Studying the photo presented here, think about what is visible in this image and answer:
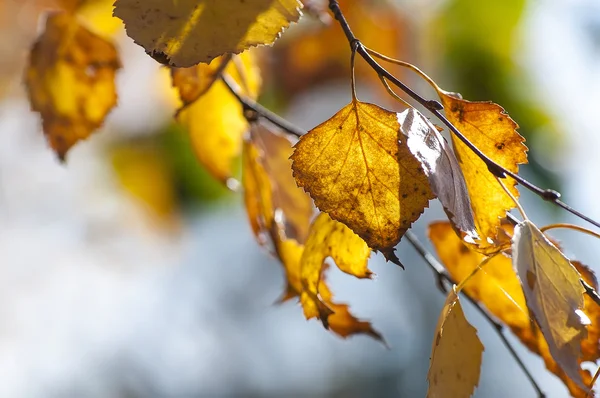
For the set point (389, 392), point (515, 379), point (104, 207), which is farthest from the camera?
point (389, 392)

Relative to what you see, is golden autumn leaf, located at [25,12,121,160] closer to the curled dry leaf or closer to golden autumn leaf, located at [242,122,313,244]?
golden autumn leaf, located at [242,122,313,244]

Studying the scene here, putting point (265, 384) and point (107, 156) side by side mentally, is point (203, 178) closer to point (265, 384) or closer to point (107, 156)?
point (107, 156)

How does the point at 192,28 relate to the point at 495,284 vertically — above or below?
above

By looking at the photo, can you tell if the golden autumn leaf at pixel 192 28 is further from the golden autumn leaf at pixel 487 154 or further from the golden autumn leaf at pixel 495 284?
the golden autumn leaf at pixel 495 284

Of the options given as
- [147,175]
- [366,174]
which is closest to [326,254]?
[366,174]

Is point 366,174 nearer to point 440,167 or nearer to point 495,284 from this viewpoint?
point 440,167

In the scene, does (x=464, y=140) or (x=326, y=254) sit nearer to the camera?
(x=464, y=140)

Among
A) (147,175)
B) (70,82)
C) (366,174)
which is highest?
(366,174)

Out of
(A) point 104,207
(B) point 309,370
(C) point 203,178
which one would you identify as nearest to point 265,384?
(B) point 309,370
